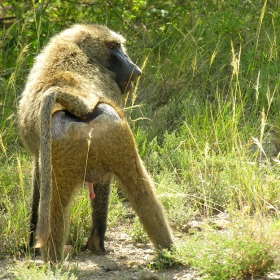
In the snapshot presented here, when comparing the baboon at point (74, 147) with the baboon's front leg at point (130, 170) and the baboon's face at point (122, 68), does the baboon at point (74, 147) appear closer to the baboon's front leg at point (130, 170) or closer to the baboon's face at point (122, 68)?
the baboon's front leg at point (130, 170)

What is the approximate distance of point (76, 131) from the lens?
4.09 metres

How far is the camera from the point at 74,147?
4094 millimetres

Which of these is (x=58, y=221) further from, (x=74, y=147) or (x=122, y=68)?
(x=122, y=68)

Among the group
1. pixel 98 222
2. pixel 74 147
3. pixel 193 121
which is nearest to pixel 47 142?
pixel 74 147

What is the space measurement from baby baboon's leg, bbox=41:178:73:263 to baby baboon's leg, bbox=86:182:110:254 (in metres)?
0.68

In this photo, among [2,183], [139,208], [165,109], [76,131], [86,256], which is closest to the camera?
[76,131]

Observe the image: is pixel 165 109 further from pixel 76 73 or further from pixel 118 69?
pixel 76 73

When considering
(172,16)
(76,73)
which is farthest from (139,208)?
(172,16)

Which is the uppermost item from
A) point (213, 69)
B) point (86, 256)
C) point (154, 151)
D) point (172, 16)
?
point (172, 16)

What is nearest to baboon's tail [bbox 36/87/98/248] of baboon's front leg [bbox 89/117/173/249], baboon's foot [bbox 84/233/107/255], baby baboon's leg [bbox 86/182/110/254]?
baboon's front leg [bbox 89/117/173/249]

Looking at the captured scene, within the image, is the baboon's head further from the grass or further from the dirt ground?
the dirt ground

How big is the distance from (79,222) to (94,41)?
140 cm

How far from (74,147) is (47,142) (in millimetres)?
207

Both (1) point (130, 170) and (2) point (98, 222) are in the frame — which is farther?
(2) point (98, 222)
